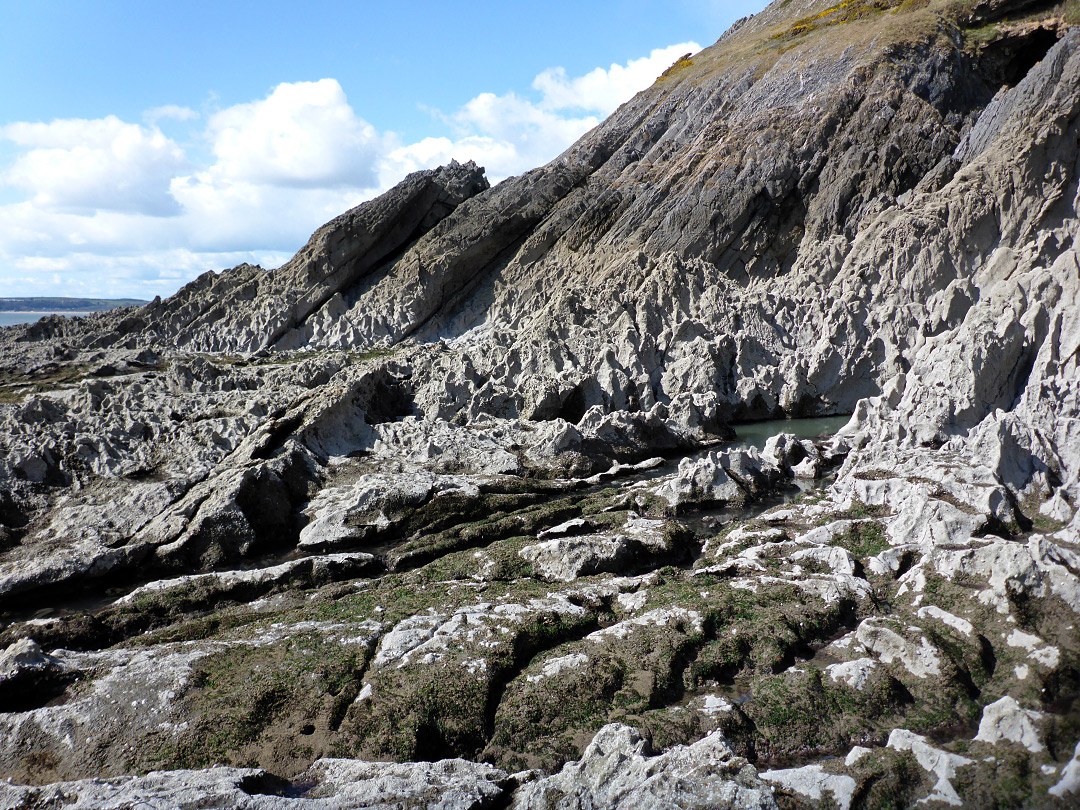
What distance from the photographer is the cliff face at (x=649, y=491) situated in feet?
60.2

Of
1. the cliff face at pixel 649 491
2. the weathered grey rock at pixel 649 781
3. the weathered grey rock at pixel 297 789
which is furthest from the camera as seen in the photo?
the cliff face at pixel 649 491

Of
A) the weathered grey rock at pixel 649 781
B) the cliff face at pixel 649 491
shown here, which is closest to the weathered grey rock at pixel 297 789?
the cliff face at pixel 649 491

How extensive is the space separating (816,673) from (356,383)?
38.1 m

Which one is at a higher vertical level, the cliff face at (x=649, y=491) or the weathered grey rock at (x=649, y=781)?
the cliff face at (x=649, y=491)

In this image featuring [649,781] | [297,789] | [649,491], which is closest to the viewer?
[649,781]

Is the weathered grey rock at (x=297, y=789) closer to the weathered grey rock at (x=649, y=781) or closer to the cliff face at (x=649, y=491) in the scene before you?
the cliff face at (x=649, y=491)

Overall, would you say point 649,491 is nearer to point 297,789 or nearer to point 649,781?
point 649,781

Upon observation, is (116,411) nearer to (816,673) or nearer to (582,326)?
(582,326)

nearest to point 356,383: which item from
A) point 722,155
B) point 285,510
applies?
point 285,510

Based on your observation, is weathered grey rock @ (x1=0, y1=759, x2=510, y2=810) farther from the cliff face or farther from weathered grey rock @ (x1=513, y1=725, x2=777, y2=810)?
weathered grey rock @ (x1=513, y1=725, x2=777, y2=810)

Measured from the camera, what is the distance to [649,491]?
38.8 m

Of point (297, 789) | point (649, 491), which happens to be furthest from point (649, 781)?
point (649, 491)

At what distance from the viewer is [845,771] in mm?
16109

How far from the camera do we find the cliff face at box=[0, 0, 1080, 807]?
60.2ft
